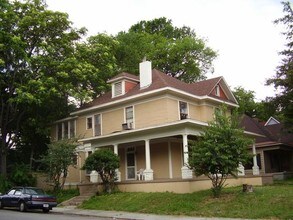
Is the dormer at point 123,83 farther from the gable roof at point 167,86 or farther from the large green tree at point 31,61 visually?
the large green tree at point 31,61

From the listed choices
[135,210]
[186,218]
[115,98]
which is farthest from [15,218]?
[115,98]

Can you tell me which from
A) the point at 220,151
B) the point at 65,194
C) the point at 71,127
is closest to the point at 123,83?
the point at 71,127

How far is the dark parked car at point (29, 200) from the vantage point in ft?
72.5

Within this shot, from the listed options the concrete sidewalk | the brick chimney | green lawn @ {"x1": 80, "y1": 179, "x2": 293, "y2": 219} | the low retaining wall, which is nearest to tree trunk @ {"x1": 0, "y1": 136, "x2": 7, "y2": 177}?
the low retaining wall

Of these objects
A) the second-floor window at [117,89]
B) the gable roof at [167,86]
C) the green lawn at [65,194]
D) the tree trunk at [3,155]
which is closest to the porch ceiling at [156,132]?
the gable roof at [167,86]

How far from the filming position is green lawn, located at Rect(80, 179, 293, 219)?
1680 cm

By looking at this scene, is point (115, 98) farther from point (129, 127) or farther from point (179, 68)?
point (179, 68)

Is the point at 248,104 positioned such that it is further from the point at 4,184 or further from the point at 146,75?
the point at 4,184

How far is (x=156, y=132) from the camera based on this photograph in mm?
25516

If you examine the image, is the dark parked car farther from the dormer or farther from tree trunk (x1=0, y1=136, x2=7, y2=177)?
the dormer

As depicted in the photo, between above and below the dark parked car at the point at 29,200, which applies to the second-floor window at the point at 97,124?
above

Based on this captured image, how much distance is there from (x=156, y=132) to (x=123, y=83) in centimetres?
717

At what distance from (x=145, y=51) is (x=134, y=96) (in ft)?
68.6

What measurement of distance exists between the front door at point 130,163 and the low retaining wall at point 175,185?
3.59 meters
